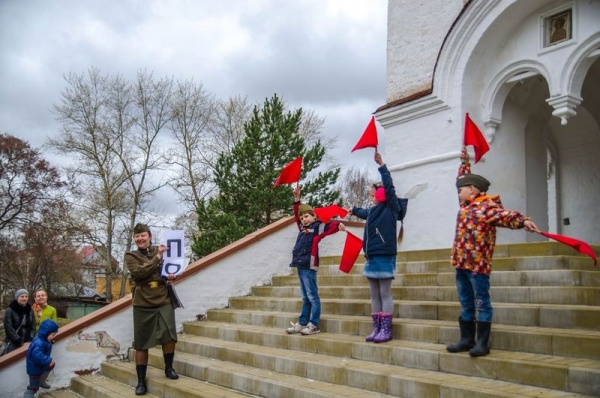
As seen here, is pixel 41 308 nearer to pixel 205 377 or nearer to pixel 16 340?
pixel 16 340

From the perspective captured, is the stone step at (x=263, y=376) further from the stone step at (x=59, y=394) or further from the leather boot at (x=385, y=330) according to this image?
the stone step at (x=59, y=394)

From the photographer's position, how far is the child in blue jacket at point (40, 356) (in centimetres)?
741

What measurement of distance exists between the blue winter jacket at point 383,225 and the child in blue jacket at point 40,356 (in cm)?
431

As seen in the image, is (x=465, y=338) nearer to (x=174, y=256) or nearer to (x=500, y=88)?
(x=174, y=256)

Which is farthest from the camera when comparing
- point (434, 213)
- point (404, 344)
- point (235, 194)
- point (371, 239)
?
point (235, 194)

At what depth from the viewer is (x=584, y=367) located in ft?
13.9

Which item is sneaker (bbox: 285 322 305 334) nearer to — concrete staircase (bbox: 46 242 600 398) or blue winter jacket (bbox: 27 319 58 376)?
concrete staircase (bbox: 46 242 600 398)

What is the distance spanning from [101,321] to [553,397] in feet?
20.5

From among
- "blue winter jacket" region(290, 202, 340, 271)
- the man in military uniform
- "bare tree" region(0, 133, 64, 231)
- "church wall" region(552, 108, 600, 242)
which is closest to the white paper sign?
the man in military uniform

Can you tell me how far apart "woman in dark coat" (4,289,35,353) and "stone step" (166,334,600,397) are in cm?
182

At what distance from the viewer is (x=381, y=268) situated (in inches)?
239

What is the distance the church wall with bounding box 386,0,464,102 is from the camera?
35.5ft

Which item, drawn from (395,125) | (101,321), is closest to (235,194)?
(395,125)

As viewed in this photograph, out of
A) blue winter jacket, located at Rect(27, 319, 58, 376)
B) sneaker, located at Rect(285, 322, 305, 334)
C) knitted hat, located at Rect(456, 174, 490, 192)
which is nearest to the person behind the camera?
knitted hat, located at Rect(456, 174, 490, 192)
